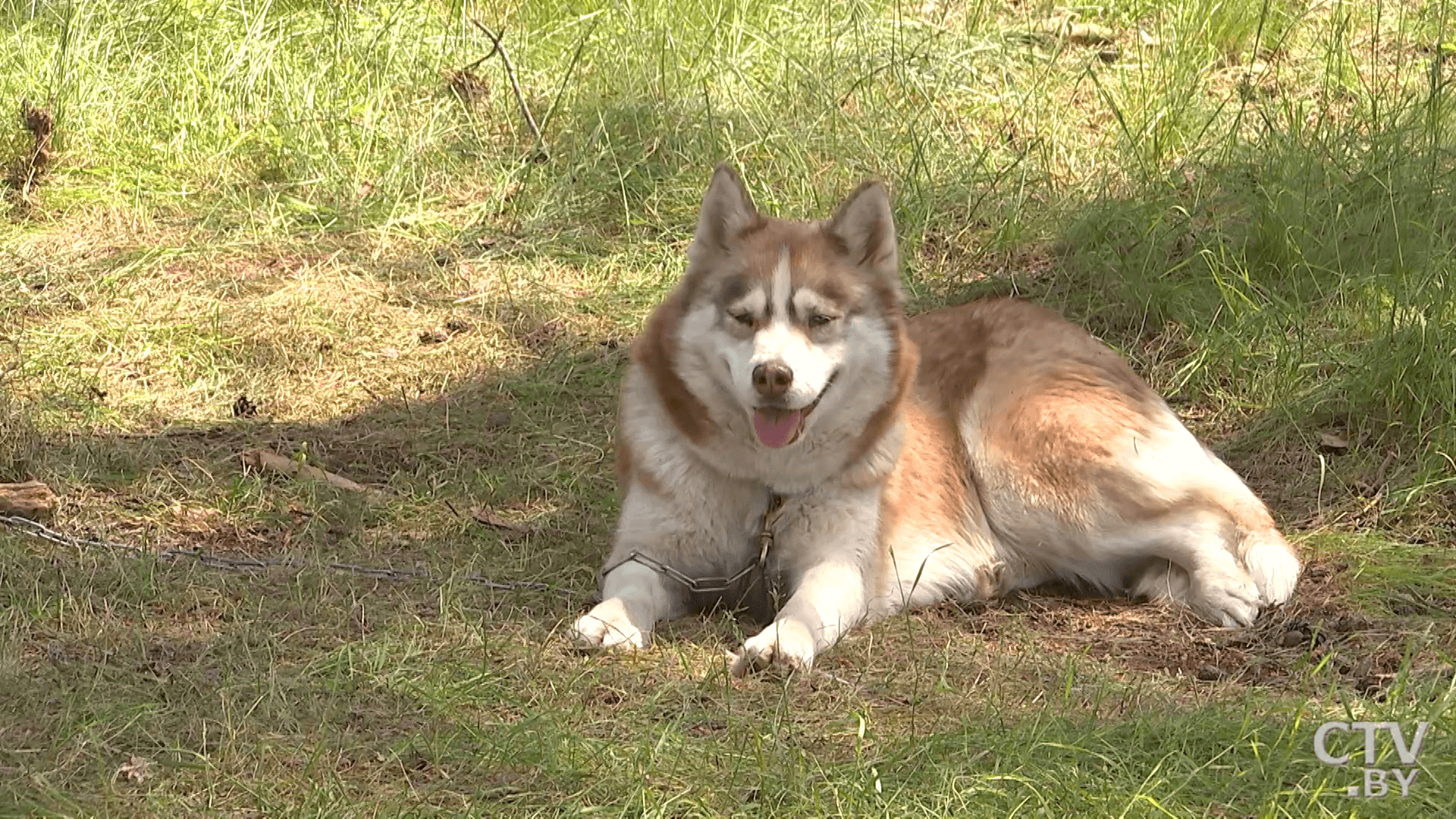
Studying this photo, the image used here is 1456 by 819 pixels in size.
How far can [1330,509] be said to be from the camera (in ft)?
17.3

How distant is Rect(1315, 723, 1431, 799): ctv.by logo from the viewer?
3.27 meters

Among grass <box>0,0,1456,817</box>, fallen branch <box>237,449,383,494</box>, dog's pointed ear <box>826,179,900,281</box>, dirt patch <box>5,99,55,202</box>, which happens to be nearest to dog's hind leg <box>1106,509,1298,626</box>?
grass <box>0,0,1456,817</box>

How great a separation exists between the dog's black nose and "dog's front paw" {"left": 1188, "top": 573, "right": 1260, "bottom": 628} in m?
1.43

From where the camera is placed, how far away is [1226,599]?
4746 millimetres

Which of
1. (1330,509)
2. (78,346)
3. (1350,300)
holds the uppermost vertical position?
(1350,300)

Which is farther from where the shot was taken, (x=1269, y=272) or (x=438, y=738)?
(x=1269, y=272)

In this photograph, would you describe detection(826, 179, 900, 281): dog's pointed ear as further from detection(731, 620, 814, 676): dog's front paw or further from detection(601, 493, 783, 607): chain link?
detection(731, 620, 814, 676): dog's front paw

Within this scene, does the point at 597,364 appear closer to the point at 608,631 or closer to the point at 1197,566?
the point at 608,631

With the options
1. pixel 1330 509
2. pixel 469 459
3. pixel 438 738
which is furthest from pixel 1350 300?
pixel 438 738

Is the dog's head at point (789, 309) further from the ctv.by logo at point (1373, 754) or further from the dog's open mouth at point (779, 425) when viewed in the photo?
the ctv.by logo at point (1373, 754)

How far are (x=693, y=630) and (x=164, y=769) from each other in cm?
162

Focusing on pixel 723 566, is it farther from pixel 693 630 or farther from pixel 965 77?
pixel 965 77

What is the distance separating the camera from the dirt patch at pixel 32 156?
7617mm

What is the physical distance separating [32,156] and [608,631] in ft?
15.7
